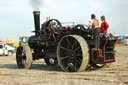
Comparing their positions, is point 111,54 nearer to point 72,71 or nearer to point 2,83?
point 72,71

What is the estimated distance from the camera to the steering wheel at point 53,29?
8758mm

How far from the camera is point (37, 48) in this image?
404 inches

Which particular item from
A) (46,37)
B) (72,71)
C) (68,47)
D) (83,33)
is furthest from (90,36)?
(46,37)

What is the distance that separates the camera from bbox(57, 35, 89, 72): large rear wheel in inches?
281

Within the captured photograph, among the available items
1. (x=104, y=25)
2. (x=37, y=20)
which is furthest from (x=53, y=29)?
(x=104, y=25)

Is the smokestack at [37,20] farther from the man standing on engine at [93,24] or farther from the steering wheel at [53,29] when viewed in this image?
the man standing on engine at [93,24]

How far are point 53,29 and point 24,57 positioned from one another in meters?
1.98

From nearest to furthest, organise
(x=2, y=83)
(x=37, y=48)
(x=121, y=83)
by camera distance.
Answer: (x=121, y=83) → (x=2, y=83) → (x=37, y=48)

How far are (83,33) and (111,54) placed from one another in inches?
51.5

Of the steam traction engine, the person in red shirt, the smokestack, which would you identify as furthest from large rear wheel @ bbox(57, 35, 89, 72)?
the smokestack

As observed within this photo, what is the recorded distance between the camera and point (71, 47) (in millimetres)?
7879

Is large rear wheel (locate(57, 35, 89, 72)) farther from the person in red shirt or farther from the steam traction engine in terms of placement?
the person in red shirt

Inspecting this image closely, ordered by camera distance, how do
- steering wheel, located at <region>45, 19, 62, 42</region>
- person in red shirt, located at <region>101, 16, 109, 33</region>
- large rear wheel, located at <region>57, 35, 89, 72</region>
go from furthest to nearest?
steering wheel, located at <region>45, 19, 62, 42</region> < person in red shirt, located at <region>101, 16, 109, 33</region> < large rear wheel, located at <region>57, 35, 89, 72</region>

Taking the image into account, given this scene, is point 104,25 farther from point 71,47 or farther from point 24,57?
point 24,57
